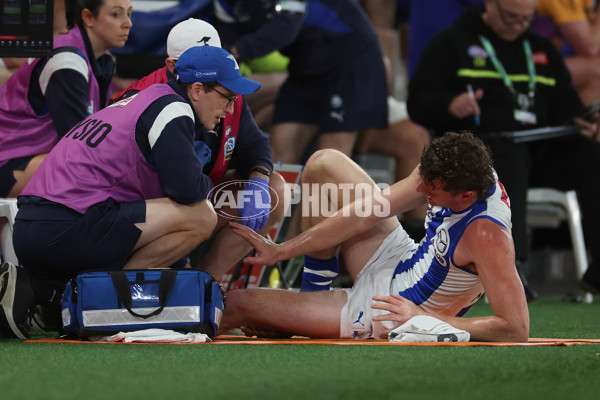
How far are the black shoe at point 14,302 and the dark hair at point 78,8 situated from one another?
5.02 feet

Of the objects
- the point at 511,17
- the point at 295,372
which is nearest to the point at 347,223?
the point at 295,372

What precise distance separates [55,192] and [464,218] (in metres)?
1.57

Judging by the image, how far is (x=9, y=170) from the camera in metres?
4.62

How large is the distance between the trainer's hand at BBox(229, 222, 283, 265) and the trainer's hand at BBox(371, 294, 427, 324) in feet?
1.71

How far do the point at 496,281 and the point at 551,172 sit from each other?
3.34 metres

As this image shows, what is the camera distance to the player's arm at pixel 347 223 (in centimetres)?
369

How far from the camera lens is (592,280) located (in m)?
5.95

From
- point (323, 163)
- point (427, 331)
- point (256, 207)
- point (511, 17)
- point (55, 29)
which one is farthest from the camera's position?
point (511, 17)

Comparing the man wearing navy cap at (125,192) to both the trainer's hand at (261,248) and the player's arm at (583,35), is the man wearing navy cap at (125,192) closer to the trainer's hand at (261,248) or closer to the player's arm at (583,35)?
Answer: the trainer's hand at (261,248)

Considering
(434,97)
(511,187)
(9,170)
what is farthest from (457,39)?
(9,170)

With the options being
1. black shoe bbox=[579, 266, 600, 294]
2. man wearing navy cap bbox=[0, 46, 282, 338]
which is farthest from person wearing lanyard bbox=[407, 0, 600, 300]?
man wearing navy cap bbox=[0, 46, 282, 338]

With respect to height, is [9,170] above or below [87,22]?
below

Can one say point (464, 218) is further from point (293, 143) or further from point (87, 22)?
point (293, 143)

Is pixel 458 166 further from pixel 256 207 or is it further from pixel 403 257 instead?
pixel 256 207
